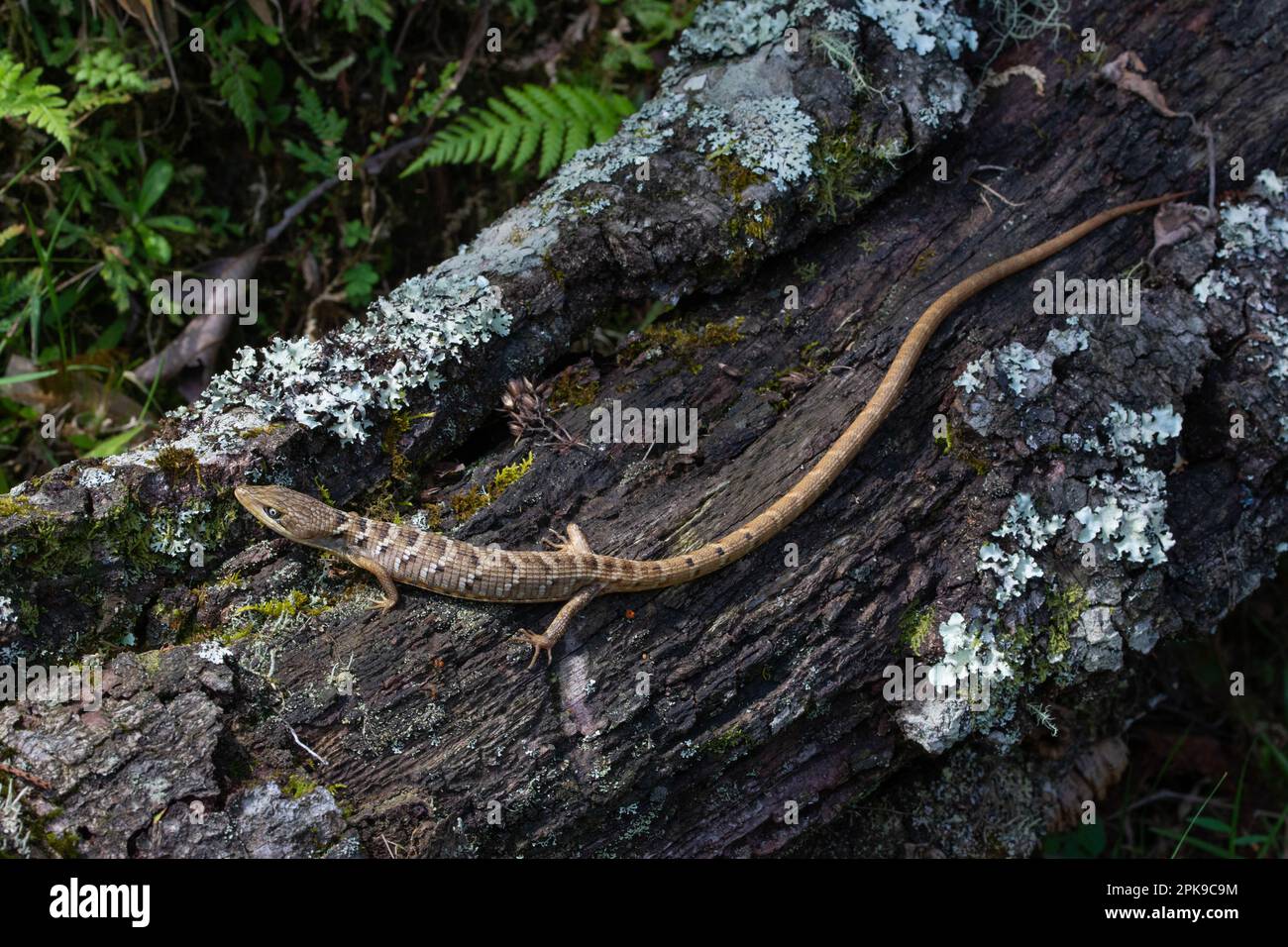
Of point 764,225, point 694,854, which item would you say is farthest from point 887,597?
point 764,225

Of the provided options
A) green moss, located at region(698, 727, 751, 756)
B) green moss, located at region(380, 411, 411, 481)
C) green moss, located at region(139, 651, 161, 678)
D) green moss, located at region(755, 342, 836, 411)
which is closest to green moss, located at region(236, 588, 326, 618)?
green moss, located at region(139, 651, 161, 678)

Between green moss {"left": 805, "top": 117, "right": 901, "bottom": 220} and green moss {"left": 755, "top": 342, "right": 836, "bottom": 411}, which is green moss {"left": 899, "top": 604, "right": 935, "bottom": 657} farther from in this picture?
green moss {"left": 805, "top": 117, "right": 901, "bottom": 220}

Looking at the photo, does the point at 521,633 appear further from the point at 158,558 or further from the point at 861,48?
the point at 861,48

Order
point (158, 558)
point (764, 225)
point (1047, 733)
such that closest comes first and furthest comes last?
point (158, 558) < point (764, 225) < point (1047, 733)

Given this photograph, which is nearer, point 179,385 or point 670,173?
point 670,173

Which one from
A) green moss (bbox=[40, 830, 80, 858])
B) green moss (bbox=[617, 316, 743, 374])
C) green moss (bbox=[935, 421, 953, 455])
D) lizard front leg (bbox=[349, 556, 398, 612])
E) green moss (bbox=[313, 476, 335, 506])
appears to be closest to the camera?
green moss (bbox=[40, 830, 80, 858])

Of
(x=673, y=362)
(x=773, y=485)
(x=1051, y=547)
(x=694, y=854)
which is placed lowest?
(x=694, y=854)

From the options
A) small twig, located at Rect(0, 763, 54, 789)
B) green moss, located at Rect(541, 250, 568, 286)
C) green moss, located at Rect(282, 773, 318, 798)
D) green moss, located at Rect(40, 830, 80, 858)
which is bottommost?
green moss, located at Rect(40, 830, 80, 858)
